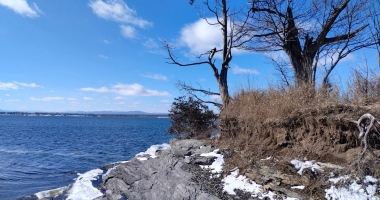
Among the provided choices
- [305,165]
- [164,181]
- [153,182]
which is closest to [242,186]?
[305,165]

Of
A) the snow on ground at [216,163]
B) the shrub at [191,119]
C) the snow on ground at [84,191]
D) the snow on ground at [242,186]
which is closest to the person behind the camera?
the snow on ground at [242,186]

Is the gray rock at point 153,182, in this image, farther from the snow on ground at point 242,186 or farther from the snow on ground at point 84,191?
the snow on ground at point 242,186

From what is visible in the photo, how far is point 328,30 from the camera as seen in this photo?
951 cm

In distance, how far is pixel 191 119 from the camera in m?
11.2

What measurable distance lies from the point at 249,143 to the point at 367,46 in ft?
19.4

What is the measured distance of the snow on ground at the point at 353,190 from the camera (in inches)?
163

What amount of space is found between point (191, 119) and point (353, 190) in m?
7.44

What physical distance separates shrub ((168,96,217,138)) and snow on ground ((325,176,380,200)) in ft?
21.6

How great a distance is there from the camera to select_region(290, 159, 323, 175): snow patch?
4.95m

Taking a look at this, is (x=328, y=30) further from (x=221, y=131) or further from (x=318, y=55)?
(x=221, y=131)

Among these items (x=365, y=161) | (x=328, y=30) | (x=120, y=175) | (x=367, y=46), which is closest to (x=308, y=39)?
(x=328, y=30)

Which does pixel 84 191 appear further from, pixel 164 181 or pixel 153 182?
pixel 164 181

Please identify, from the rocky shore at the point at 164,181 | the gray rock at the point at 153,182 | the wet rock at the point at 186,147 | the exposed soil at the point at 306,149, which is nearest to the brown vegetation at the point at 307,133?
the exposed soil at the point at 306,149

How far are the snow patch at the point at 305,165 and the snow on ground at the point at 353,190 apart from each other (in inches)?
19.3
